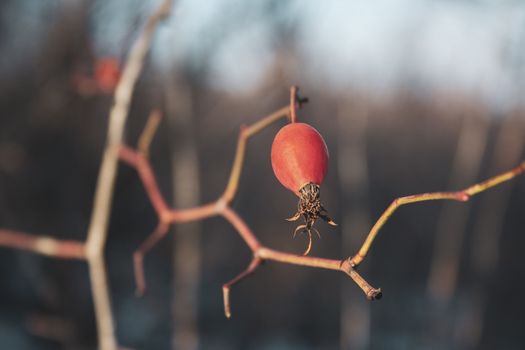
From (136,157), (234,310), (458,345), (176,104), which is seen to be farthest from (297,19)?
(234,310)

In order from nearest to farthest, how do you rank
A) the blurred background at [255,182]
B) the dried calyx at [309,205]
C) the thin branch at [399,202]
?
the thin branch at [399,202] < the dried calyx at [309,205] < the blurred background at [255,182]

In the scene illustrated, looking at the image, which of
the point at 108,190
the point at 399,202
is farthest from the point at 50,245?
the point at 399,202

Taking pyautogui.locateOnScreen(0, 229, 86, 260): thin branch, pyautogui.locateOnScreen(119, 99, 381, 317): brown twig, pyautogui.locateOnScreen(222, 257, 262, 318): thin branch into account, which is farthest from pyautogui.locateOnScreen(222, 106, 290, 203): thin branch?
pyautogui.locateOnScreen(0, 229, 86, 260): thin branch

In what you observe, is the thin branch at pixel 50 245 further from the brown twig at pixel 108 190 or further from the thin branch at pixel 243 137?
the thin branch at pixel 243 137

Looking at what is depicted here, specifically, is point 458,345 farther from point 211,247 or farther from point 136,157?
point 136,157

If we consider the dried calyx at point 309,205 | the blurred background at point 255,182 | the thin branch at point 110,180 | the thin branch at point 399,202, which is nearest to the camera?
the thin branch at point 399,202

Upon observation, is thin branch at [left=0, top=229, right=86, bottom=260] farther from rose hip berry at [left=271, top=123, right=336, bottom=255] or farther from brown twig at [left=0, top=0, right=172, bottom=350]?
rose hip berry at [left=271, top=123, right=336, bottom=255]

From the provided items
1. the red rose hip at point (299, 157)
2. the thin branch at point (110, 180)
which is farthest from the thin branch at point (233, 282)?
the thin branch at point (110, 180)
